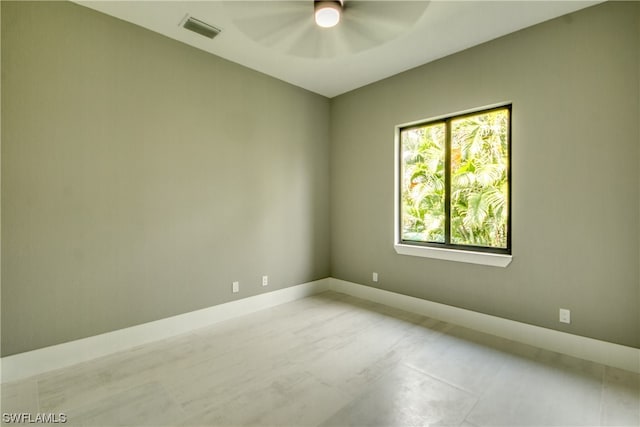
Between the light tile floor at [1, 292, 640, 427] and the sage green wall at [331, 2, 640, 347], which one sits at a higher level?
the sage green wall at [331, 2, 640, 347]

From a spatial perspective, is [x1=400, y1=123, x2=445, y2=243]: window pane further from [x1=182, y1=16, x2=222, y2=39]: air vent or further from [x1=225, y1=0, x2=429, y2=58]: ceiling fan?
[x1=182, y1=16, x2=222, y2=39]: air vent

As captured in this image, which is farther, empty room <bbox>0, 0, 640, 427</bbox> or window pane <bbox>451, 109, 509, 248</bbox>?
window pane <bbox>451, 109, 509, 248</bbox>

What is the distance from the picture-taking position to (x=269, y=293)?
3840 millimetres

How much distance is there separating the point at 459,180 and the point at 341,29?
2.10m

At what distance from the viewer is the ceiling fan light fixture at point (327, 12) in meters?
1.79

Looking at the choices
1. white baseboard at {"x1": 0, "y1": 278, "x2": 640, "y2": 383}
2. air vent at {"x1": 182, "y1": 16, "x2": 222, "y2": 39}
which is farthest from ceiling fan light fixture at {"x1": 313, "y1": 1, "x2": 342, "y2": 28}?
white baseboard at {"x1": 0, "y1": 278, "x2": 640, "y2": 383}

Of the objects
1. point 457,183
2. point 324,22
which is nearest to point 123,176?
point 324,22

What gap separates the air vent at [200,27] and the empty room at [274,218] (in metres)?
0.02

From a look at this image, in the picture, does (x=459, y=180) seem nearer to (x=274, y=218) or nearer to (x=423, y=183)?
(x=423, y=183)

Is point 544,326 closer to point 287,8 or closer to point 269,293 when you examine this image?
point 269,293

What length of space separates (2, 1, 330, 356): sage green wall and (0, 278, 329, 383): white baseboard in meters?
0.08

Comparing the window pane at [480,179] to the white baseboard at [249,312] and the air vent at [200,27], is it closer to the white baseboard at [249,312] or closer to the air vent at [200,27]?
the white baseboard at [249,312]

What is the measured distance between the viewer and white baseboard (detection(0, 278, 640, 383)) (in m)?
2.31

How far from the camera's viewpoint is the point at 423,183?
3719mm
